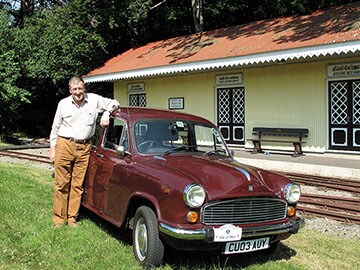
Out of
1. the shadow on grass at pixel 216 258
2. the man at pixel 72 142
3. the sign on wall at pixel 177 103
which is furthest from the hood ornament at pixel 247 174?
the sign on wall at pixel 177 103

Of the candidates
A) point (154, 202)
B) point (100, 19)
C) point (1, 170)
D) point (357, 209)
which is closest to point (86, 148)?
point (154, 202)

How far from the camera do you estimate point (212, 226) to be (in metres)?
4.11

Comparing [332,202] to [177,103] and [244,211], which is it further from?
[177,103]

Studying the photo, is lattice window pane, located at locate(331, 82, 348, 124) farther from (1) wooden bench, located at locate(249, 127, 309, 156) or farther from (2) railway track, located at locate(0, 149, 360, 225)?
(2) railway track, located at locate(0, 149, 360, 225)

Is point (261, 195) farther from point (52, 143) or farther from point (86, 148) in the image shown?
point (52, 143)

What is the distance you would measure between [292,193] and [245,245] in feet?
2.76

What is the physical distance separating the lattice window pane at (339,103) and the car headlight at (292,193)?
9850mm

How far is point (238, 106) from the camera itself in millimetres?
16625

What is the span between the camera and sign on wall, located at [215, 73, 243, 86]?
1630 centimetres

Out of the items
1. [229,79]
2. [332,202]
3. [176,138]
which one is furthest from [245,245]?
[229,79]

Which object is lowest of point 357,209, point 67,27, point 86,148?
point 357,209

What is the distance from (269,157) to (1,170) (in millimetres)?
8075

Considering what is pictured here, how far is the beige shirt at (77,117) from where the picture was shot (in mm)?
5812

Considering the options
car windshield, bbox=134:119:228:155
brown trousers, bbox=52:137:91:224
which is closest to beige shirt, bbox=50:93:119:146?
brown trousers, bbox=52:137:91:224
